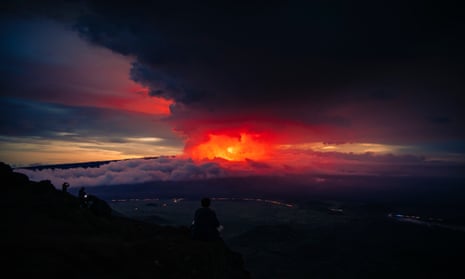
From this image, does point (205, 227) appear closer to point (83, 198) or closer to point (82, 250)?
point (82, 250)

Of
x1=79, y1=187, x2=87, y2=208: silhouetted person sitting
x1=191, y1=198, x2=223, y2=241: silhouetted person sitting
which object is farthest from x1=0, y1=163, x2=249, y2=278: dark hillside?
x1=79, y1=187, x2=87, y2=208: silhouetted person sitting

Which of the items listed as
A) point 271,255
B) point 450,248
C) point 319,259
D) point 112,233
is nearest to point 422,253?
point 450,248

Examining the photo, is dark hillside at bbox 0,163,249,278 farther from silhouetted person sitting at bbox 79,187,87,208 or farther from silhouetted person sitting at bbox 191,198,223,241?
silhouetted person sitting at bbox 79,187,87,208

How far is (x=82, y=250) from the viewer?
12547mm

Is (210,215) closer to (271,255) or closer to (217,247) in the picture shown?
(217,247)

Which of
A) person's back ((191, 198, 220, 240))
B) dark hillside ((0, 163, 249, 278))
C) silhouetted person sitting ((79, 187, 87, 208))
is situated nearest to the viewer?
dark hillside ((0, 163, 249, 278))

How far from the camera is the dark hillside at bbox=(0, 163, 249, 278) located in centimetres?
1090

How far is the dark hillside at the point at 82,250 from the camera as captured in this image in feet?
35.8

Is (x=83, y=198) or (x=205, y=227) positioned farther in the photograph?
(x=83, y=198)

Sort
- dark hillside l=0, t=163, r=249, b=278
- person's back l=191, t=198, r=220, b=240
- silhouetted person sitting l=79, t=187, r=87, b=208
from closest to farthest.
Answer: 1. dark hillside l=0, t=163, r=249, b=278
2. person's back l=191, t=198, r=220, b=240
3. silhouetted person sitting l=79, t=187, r=87, b=208

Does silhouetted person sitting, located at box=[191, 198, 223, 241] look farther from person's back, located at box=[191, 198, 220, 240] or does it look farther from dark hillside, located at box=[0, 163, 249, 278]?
dark hillside, located at box=[0, 163, 249, 278]

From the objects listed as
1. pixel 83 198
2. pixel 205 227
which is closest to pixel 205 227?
pixel 205 227

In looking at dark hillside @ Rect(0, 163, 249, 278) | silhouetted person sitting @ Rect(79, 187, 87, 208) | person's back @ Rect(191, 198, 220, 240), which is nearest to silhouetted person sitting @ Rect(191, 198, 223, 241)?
person's back @ Rect(191, 198, 220, 240)

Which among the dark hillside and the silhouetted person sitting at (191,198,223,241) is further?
the silhouetted person sitting at (191,198,223,241)
